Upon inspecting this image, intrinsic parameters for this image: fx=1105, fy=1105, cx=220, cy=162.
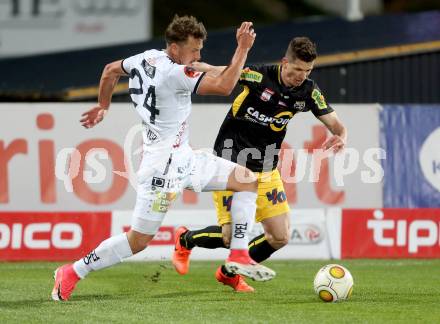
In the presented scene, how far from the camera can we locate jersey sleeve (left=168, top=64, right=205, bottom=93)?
8492 millimetres

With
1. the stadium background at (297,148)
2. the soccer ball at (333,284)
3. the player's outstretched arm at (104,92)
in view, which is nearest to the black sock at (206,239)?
the soccer ball at (333,284)

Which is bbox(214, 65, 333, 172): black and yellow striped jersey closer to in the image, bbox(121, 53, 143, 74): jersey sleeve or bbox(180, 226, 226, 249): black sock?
bbox(180, 226, 226, 249): black sock

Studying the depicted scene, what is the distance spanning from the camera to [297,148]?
15.9 meters

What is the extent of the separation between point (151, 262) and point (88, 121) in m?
4.57

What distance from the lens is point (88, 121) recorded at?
9.30 meters

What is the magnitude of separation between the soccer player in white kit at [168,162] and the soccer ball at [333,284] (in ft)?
2.32

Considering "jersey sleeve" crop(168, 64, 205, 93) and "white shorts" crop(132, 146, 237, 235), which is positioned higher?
"jersey sleeve" crop(168, 64, 205, 93)

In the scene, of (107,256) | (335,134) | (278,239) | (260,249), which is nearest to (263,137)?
(335,134)

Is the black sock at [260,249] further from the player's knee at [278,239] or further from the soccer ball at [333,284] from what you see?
the soccer ball at [333,284]

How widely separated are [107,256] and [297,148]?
7346mm

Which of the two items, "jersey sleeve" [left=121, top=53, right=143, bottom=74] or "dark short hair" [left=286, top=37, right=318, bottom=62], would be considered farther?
"dark short hair" [left=286, top=37, right=318, bottom=62]

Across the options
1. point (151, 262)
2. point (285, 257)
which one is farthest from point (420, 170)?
point (151, 262)

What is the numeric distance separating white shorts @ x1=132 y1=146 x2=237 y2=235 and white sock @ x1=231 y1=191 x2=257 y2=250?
29cm

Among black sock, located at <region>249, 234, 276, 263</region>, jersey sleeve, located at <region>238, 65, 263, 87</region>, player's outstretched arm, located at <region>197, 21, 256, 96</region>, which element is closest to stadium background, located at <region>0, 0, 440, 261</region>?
black sock, located at <region>249, 234, 276, 263</region>
